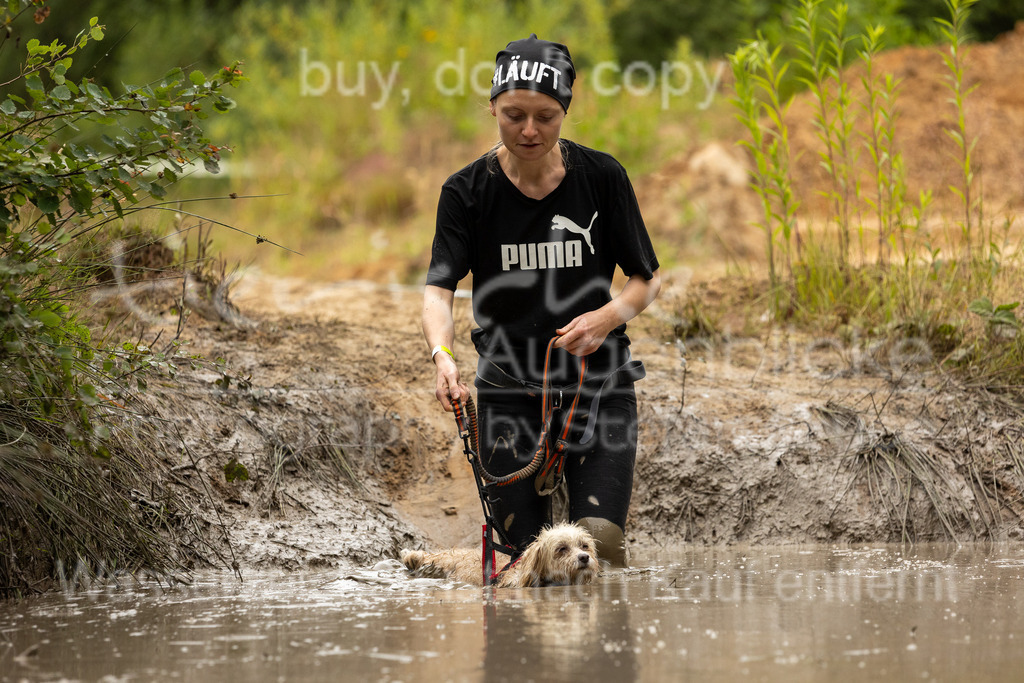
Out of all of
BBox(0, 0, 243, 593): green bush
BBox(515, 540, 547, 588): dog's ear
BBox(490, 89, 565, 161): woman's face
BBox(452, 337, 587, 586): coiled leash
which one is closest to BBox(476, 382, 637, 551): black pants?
BBox(452, 337, 587, 586): coiled leash

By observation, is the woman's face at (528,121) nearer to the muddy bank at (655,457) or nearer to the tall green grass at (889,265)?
the muddy bank at (655,457)

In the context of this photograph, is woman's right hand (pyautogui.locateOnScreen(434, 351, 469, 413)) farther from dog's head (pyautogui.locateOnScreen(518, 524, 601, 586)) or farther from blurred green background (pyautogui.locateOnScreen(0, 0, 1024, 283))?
blurred green background (pyautogui.locateOnScreen(0, 0, 1024, 283))

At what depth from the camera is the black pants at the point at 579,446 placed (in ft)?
13.2

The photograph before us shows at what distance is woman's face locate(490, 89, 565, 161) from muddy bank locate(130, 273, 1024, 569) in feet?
6.87

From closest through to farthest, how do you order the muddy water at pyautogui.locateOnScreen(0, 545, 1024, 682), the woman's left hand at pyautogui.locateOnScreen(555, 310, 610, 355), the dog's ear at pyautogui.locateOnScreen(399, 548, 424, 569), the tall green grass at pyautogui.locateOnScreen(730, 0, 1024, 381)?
the muddy water at pyautogui.locateOnScreen(0, 545, 1024, 682) → the woman's left hand at pyautogui.locateOnScreen(555, 310, 610, 355) → the dog's ear at pyautogui.locateOnScreen(399, 548, 424, 569) → the tall green grass at pyautogui.locateOnScreen(730, 0, 1024, 381)

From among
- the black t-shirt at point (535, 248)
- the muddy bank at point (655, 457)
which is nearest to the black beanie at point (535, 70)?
the black t-shirt at point (535, 248)

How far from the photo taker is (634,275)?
4.05 metres

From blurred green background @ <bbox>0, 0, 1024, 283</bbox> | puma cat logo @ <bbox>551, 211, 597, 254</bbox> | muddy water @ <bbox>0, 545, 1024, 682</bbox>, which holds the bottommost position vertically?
muddy water @ <bbox>0, 545, 1024, 682</bbox>

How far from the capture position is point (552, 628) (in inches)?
127

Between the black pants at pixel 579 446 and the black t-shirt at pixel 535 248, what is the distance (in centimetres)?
13

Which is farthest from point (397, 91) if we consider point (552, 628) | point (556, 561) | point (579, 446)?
point (552, 628)

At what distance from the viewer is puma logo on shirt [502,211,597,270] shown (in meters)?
3.95

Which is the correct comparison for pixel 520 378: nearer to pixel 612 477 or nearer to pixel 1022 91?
pixel 612 477

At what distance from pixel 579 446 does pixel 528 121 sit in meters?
1.25
